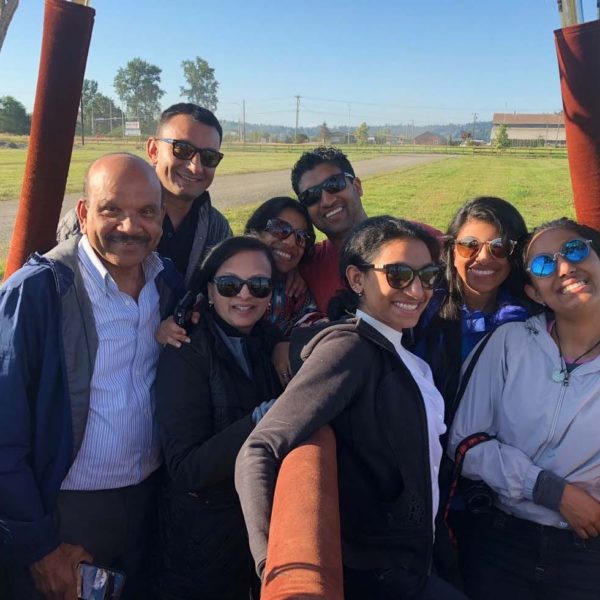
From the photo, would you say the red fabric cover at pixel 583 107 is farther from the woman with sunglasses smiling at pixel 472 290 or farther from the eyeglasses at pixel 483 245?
the eyeglasses at pixel 483 245

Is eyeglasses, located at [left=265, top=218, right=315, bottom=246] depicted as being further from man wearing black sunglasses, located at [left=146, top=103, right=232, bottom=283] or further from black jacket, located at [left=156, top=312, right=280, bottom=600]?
black jacket, located at [left=156, top=312, right=280, bottom=600]

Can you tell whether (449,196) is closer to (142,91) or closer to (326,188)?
(326,188)

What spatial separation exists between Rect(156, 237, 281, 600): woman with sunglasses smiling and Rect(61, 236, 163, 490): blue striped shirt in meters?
0.17

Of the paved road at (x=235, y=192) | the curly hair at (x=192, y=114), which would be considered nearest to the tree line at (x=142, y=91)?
the paved road at (x=235, y=192)

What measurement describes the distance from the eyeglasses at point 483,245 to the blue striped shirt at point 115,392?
1601 millimetres

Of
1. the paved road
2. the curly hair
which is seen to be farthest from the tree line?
the curly hair

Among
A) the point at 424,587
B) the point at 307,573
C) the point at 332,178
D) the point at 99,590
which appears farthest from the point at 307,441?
the point at 332,178

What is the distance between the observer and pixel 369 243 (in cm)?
242

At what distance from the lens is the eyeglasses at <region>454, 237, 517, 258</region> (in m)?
2.97

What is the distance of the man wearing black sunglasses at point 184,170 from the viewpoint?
3887mm

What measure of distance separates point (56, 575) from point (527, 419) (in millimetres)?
2108

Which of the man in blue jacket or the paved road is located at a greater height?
the paved road

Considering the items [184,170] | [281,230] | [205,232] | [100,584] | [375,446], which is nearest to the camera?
[375,446]

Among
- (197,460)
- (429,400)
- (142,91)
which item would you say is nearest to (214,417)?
(197,460)
